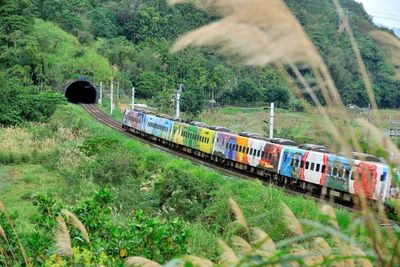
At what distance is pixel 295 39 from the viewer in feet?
4.54

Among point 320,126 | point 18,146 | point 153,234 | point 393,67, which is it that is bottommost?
point 18,146

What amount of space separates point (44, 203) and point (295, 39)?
3.95 meters

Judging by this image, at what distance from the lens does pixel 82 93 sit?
49469 mm

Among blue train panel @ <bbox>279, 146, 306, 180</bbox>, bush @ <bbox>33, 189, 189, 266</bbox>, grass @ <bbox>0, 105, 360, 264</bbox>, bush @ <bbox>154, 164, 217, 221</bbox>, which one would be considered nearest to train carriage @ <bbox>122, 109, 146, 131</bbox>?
grass @ <bbox>0, 105, 360, 264</bbox>

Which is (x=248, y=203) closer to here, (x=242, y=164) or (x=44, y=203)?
(x=44, y=203)

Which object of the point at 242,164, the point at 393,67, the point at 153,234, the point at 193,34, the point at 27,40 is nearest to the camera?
the point at 193,34

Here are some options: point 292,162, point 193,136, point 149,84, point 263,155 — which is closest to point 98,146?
point 193,136

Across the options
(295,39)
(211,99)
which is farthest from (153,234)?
(211,99)

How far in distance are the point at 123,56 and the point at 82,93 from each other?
19.3 ft

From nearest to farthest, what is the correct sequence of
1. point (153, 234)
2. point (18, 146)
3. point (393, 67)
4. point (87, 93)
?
point (393, 67)
point (153, 234)
point (18, 146)
point (87, 93)

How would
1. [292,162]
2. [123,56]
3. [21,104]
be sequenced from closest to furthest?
[292,162] → [21,104] → [123,56]

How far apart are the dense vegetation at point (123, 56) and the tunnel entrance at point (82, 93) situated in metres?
0.94

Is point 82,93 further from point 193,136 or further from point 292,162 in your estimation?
point 292,162

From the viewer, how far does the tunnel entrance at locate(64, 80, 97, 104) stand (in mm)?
46688
